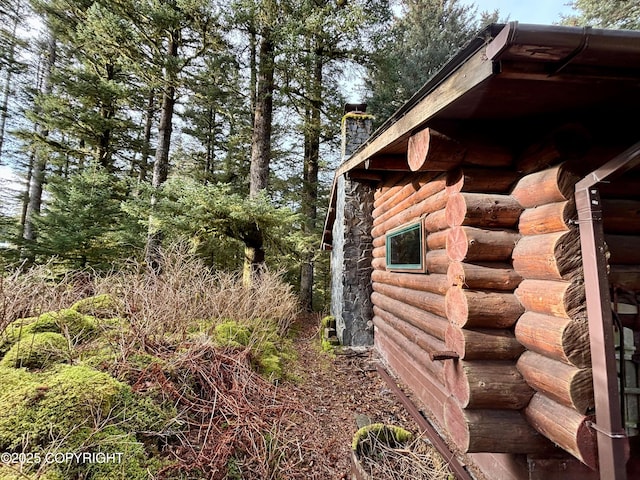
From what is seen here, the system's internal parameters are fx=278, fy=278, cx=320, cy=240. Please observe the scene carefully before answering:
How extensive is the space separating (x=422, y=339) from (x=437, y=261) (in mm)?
942

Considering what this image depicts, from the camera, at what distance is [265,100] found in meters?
8.08

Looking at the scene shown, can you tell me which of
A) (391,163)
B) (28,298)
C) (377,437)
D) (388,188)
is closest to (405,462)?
(377,437)

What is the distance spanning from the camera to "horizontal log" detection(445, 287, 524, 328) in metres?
2.04

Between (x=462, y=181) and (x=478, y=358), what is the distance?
1.35 m

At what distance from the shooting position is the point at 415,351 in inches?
135

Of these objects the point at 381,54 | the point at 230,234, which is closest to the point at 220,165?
the point at 230,234

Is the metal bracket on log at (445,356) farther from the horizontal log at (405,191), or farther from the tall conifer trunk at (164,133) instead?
the tall conifer trunk at (164,133)

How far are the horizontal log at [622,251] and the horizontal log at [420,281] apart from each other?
1090 mm

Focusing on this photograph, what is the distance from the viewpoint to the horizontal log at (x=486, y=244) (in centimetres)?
210

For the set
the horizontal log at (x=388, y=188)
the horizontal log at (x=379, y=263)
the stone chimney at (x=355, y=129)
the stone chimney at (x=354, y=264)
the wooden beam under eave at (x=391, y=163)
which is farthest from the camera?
the stone chimney at (x=355, y=129)

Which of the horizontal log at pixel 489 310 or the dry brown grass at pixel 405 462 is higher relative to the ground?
the horizontal log at pixel 489 310

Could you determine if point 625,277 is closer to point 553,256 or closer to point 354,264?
point 553,256

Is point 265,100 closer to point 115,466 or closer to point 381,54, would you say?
point 381,54

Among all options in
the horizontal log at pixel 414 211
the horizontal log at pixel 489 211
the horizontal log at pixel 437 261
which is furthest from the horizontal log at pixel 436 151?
the horizontal log at pixel 437 261
